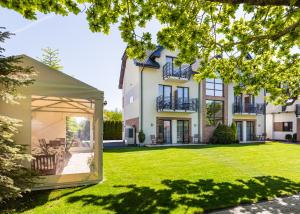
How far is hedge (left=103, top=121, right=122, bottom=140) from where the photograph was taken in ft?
96.2

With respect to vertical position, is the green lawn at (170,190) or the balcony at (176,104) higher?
the balcony at (176,104)

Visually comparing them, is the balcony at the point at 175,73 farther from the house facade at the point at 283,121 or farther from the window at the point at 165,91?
the house facade at the point at 283,121

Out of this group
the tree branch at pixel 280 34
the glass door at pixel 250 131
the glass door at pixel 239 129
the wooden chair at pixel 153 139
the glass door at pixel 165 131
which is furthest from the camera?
the glass door at pixel 250 131

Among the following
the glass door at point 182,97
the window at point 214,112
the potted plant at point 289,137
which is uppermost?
the glass door at point 182,97

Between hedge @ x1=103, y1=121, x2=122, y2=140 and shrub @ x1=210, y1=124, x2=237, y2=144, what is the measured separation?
1324 cm

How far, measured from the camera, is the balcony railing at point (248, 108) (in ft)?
78.3

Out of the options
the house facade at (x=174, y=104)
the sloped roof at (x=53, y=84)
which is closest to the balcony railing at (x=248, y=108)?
the house facade at (x=174, y=104)

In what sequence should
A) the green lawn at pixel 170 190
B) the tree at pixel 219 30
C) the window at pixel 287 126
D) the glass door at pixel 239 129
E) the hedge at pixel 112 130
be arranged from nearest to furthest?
the green lawn at pixel 170 190 < the tree at pixel 219 30 < the glass door at pixel 239 129 < the window at pixel 287 126 < the hedge at pixel 112 130

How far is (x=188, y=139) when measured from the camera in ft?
71.1

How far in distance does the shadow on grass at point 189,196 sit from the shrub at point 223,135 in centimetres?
1394

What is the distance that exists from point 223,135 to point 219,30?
14892 millimetres

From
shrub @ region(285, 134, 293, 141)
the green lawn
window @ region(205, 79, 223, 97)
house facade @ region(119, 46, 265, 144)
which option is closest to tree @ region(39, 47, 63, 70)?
house facade @ region(119, 46, 265, 144)

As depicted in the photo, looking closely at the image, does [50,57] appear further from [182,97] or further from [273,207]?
[273,207]

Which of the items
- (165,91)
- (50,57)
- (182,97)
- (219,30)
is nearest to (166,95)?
(165,91)
